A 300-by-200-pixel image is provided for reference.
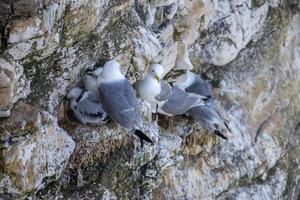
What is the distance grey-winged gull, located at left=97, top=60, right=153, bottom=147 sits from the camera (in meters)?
5.85

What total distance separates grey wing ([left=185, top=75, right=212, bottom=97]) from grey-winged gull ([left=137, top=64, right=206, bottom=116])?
0.15 m

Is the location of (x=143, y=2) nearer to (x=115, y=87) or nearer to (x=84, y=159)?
(x=115, y=87)

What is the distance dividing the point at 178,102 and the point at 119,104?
1595 mm

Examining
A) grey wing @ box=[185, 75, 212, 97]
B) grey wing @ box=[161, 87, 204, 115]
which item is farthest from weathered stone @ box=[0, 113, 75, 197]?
grey wing @ box=[185, 75, 212, 97]

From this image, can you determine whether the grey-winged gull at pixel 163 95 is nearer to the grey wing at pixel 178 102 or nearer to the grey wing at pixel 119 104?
the grey wing at pixel 178 102

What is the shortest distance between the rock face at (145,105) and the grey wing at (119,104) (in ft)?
0.72

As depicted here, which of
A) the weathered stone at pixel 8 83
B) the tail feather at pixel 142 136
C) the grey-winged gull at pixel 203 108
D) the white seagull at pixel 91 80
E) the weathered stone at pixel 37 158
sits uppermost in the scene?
the weathered stone at pixel 8 83

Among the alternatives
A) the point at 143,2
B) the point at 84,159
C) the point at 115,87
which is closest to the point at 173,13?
the point at 143,2

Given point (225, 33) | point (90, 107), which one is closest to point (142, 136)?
point (90, 107)

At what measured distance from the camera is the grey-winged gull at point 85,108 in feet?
19.2

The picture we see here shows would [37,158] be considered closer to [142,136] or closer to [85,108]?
[85,108]

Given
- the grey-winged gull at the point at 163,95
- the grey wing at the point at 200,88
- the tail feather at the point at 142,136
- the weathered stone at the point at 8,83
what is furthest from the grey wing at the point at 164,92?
the weathered stone at the point at 8,83

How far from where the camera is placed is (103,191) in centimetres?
617

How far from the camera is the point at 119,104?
5.85m
